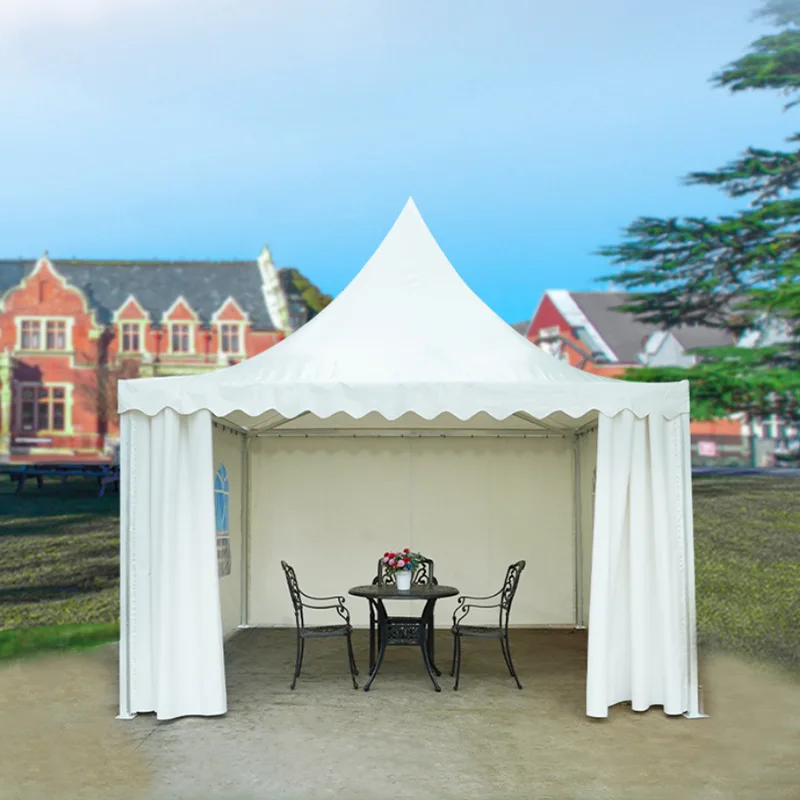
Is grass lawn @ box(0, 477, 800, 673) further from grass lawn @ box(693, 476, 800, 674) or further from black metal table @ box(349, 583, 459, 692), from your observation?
black metal table @ box(349, 583, 459, 692)

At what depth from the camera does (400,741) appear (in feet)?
17.9

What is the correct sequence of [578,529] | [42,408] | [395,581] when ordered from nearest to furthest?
[395,581] → [578,529] → [42,408]

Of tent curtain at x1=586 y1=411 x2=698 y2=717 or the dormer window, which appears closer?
tent curtain at x1=586 y1=411 x2=698 y2=717

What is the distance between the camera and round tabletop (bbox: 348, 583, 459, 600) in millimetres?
6754

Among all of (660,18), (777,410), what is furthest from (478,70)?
(777,410)

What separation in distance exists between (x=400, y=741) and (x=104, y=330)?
25692 mm

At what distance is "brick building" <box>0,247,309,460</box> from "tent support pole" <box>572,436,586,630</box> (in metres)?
19.6

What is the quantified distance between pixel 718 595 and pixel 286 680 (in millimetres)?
12565

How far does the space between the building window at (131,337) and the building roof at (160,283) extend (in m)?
0.56

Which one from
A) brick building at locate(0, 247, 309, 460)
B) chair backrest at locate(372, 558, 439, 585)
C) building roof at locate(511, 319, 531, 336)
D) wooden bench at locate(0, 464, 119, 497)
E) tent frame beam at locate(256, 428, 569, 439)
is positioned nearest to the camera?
chair backrest at locate(372, 558, 439, 585)

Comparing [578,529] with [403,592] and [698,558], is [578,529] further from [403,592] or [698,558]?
[698,558]

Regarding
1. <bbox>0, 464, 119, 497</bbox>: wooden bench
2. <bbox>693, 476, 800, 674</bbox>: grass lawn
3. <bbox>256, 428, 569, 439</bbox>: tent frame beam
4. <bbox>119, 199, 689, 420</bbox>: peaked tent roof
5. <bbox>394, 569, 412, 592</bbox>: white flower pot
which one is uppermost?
<bbox>119, 199, 689, 420</bbox>: peaked tent roof

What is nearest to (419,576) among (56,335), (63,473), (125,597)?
(125,597)

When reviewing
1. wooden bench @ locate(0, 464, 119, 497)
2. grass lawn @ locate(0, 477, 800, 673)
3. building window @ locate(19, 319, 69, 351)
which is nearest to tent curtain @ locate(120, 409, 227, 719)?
grass lawn @ locate(0, 477, 800, 673)
